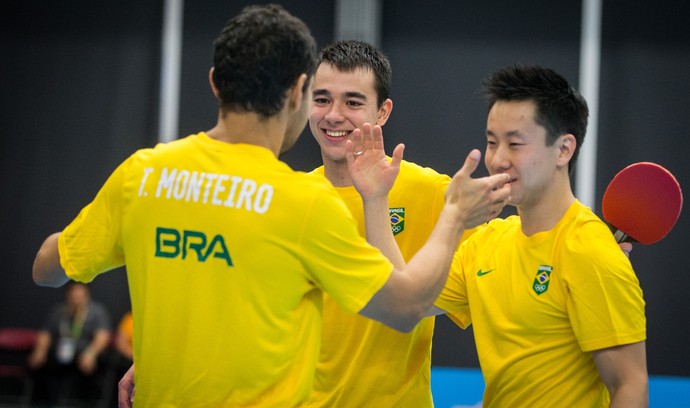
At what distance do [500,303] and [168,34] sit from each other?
9.18 meters

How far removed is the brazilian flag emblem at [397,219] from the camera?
425 cm

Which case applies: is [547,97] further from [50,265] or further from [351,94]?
[50,265]

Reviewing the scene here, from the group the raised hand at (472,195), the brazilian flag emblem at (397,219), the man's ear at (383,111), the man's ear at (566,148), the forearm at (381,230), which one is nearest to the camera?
the raised hand at (472,195)

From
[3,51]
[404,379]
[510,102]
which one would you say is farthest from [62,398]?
[510,102]

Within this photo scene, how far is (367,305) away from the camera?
296 centimetres

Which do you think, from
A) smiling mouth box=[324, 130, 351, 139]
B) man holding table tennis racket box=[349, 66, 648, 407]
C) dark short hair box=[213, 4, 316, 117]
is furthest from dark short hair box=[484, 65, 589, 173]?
dark short hair box=[213, 4, 316, 117]

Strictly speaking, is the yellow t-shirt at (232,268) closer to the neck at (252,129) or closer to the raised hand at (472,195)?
the neck at (252,129)

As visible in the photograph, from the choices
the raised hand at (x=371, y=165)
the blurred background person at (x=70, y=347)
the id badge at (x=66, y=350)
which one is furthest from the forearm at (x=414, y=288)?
the id badge at (x=66, y=350)

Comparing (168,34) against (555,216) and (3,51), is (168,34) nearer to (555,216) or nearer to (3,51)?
(3,51)

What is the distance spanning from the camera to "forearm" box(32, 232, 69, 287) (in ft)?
10.7

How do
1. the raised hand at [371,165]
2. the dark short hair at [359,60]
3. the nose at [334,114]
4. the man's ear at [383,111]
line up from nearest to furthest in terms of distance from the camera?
the raised hand at [371,165]
the nose at [334,114]
the dark short hair at [359,60]
the man's ear at [383,111]

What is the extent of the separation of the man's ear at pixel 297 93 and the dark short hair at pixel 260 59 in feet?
0.06

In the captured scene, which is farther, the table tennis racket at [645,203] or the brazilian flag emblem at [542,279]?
the table tennis racket at [645,203]

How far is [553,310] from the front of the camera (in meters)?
3.43
